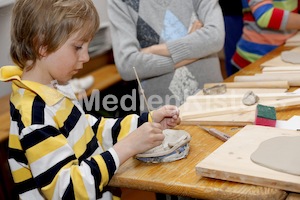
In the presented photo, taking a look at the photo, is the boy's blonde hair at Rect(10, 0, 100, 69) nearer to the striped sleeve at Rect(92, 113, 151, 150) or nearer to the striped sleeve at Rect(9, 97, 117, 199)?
the striped sleeve at Rect(9, 97, 117, 199)

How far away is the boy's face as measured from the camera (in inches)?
50.8

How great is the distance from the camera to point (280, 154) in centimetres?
118

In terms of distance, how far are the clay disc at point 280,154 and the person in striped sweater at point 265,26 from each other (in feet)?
3.70

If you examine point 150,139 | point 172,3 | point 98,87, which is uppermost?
point 172,3

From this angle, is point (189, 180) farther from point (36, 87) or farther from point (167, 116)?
point (36, 87)

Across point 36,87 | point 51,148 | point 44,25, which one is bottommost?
point 51,148

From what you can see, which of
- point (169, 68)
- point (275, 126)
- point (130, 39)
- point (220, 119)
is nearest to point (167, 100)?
point (169, 68)

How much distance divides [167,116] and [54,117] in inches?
14.7

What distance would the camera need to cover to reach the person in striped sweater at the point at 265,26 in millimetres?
2246

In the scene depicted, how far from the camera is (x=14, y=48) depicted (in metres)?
1.31

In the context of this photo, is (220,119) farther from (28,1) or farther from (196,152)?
(28,1)

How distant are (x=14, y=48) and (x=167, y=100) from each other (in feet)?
2.58

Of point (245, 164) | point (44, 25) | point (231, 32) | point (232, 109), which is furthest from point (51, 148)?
point (231, 32)

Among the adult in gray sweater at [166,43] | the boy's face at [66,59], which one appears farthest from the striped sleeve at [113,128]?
the adult in gray sweater at [166,43]
